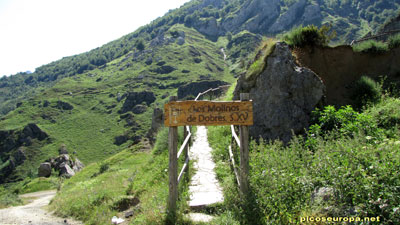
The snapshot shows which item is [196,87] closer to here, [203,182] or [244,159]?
[203,182]

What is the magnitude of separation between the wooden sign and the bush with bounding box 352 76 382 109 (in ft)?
24.8

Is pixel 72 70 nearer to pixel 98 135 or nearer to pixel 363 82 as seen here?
pixel 98 135

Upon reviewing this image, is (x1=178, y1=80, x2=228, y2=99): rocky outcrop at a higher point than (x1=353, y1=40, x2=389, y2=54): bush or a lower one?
lower

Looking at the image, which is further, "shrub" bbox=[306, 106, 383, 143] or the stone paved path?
"shrub" bbox=[306, 106, 383, 143]

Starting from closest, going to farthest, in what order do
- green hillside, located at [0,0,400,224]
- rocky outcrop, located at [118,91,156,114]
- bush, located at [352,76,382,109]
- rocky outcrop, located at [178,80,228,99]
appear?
green hillside, located at [0,0,400,224]
bush, located at [352,76,382,109]
rocky outcrop, located at [178,80,228,99]
rocky outcrop, located at [118,91,156,114]

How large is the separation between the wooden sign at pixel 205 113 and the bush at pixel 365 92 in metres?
7.55

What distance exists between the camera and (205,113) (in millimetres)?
5395

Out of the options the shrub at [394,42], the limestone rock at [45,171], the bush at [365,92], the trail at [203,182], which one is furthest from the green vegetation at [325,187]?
the limestone rock at [45,171]

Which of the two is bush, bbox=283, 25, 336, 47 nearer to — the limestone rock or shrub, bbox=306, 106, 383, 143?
shrub, bbox=306, 106, 383, 143

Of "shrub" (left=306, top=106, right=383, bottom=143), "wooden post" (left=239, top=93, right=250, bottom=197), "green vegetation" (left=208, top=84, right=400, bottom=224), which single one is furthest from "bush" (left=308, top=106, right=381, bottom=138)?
"wooden post" (left=239, top=93, right=250, bottom=197)

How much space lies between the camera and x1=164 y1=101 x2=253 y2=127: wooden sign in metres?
5.37

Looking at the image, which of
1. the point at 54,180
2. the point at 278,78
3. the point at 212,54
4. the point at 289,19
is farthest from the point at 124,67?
the point at 278,78

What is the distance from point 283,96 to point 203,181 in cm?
452

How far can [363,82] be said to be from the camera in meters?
11.3
